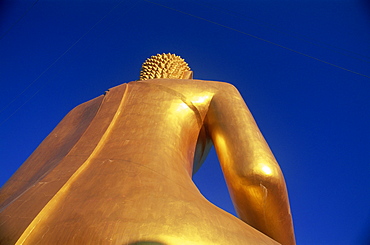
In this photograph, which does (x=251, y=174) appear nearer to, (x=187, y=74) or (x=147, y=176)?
(x=147, y=176)

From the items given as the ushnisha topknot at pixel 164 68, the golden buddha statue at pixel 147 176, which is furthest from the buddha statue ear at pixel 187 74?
the golden buddha statue at pixel 147 176

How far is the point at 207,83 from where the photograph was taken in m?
3.31

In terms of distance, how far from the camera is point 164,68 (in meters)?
4.12

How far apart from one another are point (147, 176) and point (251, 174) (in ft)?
2.58

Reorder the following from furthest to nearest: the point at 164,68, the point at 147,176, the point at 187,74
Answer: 1. the point at 187,74
2. the point at 164,68
3. the point at 147,176

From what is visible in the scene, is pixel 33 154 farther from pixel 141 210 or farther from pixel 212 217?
pixel 212 217

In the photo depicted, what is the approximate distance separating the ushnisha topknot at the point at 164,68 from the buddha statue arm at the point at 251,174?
131cm

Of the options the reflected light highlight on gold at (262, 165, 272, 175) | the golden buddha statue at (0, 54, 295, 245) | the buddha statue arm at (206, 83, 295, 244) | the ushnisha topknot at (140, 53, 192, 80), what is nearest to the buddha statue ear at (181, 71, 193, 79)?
the ushnisha topknot at (140, 53, 192, 80)

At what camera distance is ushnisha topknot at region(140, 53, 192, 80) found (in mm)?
4094

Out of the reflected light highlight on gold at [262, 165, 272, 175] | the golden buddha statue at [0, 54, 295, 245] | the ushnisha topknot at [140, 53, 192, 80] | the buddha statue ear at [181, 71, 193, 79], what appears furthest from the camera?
the buddha statue ear at [181, 71, 193, 79]

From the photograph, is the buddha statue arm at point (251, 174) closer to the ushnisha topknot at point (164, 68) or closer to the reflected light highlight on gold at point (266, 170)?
the reflected light highlight on gold at point (266, 170)

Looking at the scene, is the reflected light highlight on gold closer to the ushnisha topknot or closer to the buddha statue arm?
the buddha statue arm

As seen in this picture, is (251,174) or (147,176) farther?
(251,174)

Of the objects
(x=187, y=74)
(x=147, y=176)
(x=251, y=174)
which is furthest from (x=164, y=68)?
(x=147, y=176)
